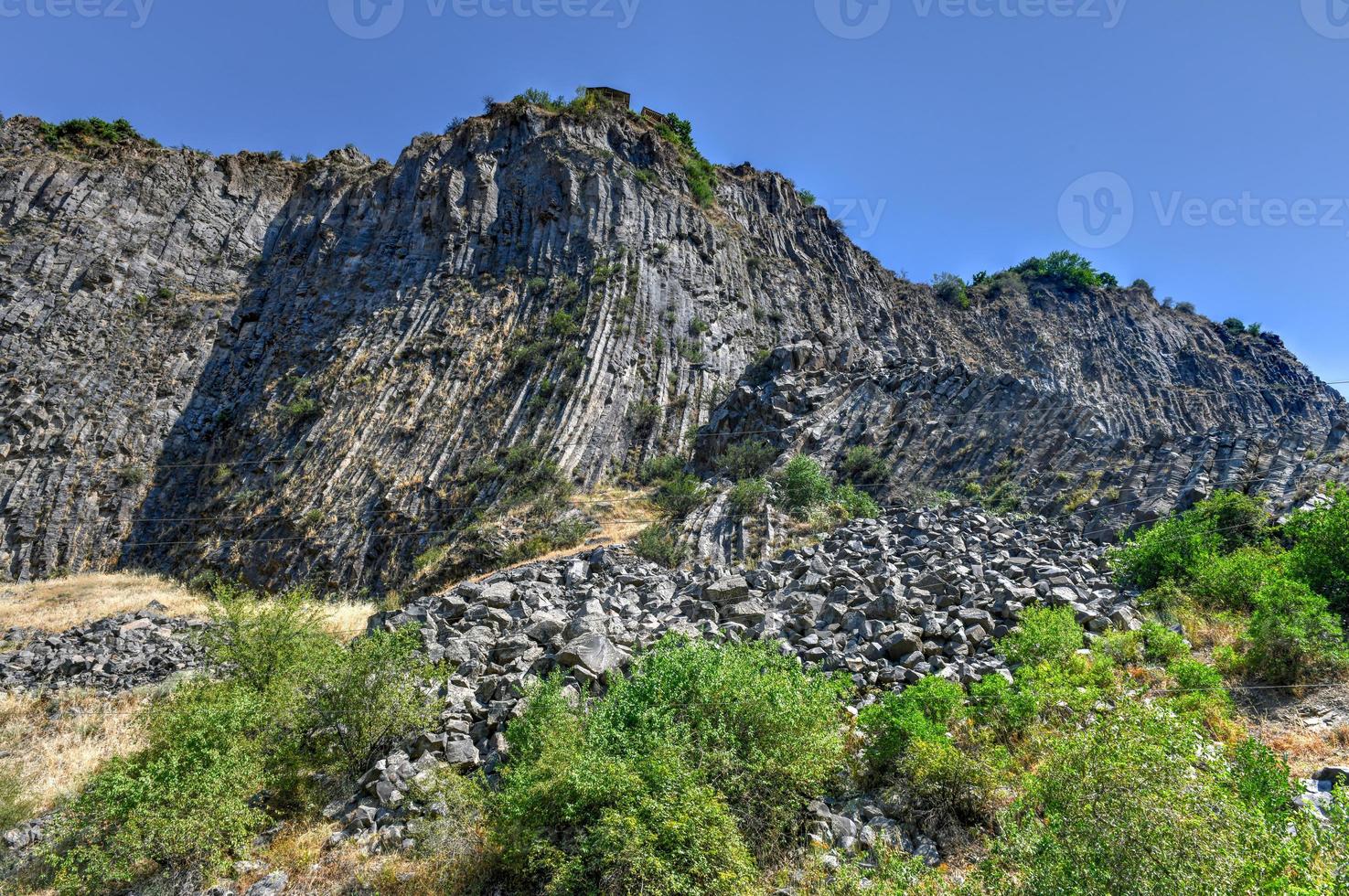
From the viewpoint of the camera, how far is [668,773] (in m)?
4.97

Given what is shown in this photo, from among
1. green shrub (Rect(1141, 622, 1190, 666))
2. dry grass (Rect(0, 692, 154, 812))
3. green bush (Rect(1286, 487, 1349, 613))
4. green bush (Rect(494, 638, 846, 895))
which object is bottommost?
dry grass (Rect(0, 692, 154, 812))

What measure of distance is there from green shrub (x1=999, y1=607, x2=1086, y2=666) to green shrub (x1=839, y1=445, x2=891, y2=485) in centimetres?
1043

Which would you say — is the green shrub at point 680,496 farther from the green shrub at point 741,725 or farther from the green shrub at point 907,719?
the green shrub at point 907,719

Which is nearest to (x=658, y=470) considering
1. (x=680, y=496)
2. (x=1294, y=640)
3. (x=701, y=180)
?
(x=680, y=496)

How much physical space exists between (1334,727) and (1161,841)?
177 inches

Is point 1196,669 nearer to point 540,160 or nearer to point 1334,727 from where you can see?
point 1334,727

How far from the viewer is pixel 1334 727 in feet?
18.9

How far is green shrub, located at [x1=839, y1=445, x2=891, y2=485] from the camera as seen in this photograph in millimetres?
18188

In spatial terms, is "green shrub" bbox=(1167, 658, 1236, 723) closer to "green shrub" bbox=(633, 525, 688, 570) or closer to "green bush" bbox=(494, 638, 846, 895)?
"green bush" bbox=(494, 638, 846, 895)

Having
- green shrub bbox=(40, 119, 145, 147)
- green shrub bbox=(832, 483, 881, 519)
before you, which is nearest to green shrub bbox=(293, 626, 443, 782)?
green shrub bbox=(832, 483, 881, 519)

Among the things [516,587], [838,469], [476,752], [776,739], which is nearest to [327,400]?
[516,587]

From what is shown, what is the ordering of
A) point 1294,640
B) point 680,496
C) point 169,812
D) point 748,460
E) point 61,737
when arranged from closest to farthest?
1. point 169,812
2. point 1294,640
3. point 61,737
4. point 680,496
5. point 748,460

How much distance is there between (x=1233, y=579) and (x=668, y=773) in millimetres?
8942

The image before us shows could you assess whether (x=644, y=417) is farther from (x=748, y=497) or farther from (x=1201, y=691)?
(x=1201, y=691)
